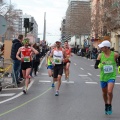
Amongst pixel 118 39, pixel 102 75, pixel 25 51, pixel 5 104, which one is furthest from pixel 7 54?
pixel 118 39

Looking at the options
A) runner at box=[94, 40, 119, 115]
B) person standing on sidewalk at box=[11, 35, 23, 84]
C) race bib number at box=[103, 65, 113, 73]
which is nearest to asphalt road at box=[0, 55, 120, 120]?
runner at box=[94, 40, 119, 115]

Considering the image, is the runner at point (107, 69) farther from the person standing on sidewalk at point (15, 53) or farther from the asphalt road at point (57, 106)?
the person standing on sidewalk at point (15, 53)

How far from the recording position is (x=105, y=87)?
9.61 metres

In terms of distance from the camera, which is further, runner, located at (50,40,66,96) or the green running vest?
runner, located at (50,40,66,96)

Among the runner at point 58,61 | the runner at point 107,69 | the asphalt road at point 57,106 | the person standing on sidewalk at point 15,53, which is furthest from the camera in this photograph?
the person standing on sidewalk at point 15,53

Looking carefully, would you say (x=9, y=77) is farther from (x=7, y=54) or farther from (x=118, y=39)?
(x=118, y=39)

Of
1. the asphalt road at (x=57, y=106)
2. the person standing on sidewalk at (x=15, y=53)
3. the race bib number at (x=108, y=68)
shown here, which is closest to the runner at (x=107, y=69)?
the race bib number at (x=108, y=68)

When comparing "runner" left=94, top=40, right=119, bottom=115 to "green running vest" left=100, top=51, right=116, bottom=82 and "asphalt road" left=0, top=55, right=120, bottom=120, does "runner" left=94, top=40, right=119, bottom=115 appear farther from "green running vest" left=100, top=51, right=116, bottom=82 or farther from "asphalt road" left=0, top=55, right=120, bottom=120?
"asphalt road" left=0, top=55, right=120, bottom=120

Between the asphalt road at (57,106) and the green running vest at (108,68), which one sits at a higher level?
the green running vest at (108,68)

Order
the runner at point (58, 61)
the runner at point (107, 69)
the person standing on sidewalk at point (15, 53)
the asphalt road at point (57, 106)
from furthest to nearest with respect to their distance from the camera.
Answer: the person standing on sidewalk at point (15, 53) → the runner at point (58, 61) → the runner at point (107, 69) → the asphalt road at point (57, 106)

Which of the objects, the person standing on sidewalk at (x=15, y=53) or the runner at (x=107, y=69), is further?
the person standing on sidewalk at (x=15, y=53)

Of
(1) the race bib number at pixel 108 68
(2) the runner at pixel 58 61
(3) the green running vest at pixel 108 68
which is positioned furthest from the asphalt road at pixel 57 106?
(1) the race bib number at pixel 108 68

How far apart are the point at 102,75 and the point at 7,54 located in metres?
10.5

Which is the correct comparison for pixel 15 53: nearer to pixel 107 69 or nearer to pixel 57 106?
pixel 57 106
